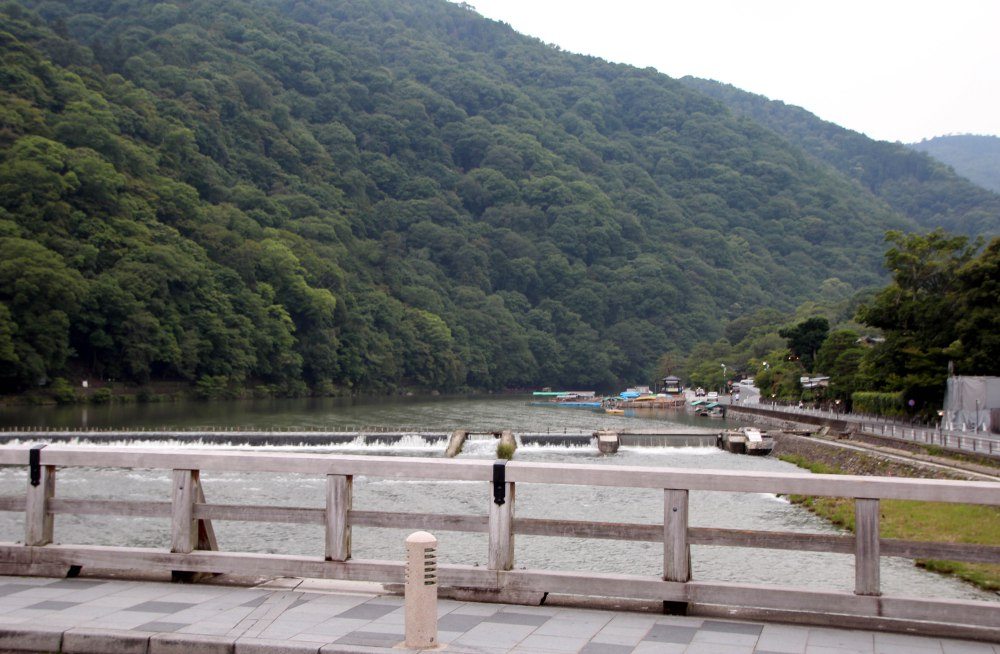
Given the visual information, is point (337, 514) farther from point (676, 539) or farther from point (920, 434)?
point (920, 434)

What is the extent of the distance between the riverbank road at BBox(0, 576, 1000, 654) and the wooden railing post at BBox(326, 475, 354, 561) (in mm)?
310

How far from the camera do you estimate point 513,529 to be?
693 cm

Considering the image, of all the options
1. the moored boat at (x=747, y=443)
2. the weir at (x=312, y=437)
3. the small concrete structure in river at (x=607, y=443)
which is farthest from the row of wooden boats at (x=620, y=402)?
the small concrete structure in river at (x=607, y=443)

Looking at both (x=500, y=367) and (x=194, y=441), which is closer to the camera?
(x=194, y=441)

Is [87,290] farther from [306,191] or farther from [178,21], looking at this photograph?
[178,21]

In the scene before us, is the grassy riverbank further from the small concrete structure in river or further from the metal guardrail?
the small concrete structure in river

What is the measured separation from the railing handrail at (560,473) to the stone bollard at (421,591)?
1.27 metres

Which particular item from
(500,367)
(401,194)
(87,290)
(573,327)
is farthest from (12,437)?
(401,194)

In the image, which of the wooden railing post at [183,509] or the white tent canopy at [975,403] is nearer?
the wooden railing post at [183,509]

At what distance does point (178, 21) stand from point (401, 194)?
4101cm

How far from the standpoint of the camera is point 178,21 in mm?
141000

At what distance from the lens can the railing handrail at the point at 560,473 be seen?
6.32 meters

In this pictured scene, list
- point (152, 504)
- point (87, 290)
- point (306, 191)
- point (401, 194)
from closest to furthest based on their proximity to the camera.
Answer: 1. point (152, 504)
2. point (87, 290)
3. point (306, 191)
4. point (401, 194)

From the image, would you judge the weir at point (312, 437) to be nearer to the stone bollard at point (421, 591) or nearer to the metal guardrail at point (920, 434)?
the metal guardrail at point (920, 434)
